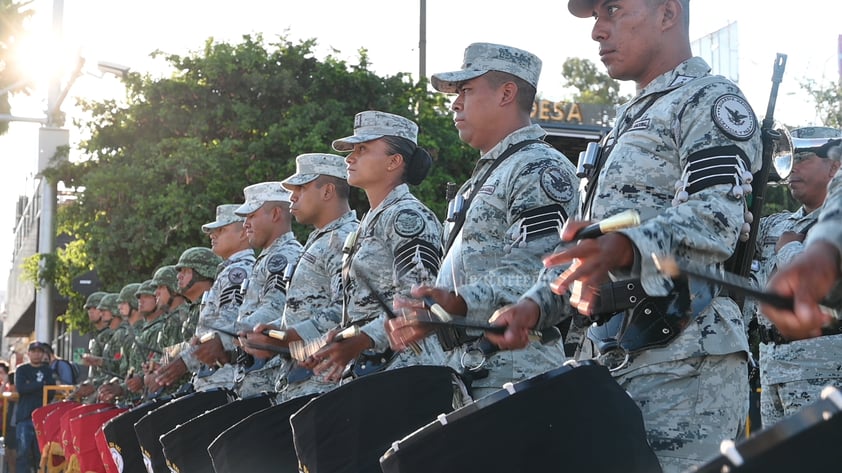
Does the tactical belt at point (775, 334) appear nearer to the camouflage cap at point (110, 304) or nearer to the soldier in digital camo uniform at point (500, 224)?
the soldier in digital camo uniform at point (500, 224)

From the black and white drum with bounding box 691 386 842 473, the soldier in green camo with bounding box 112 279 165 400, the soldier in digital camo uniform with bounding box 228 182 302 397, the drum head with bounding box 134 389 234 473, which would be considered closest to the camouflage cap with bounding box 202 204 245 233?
the soldier in digital camo uniform with bounding box 228 182 302 397

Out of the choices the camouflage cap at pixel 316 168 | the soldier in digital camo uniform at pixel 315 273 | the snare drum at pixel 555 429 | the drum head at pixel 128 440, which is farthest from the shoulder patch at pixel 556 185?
the drum head at pixel 128 440

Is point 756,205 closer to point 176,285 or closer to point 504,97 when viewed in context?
point 504,97

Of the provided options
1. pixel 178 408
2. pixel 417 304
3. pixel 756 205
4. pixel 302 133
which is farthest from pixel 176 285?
pixel 756 205

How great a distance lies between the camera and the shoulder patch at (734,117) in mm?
3361

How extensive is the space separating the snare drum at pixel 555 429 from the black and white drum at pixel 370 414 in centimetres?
152

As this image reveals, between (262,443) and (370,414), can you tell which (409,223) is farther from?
(262,443)

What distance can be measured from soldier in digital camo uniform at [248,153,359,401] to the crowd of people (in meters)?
0.01

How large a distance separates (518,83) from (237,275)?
445 cm

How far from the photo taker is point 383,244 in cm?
572

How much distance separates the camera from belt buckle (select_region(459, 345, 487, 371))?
14.6 feet

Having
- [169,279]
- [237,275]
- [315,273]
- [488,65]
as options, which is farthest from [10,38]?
→ [488,65]

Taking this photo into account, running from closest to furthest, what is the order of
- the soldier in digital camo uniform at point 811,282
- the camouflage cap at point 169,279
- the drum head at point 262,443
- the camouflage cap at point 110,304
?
the soldier in digital camo uniform at point 811,282 → the drum head at point 262,443 → the camouflage cap at point 169,279 → the camouflage cap at point 110,304

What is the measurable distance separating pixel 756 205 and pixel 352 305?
108 inches
